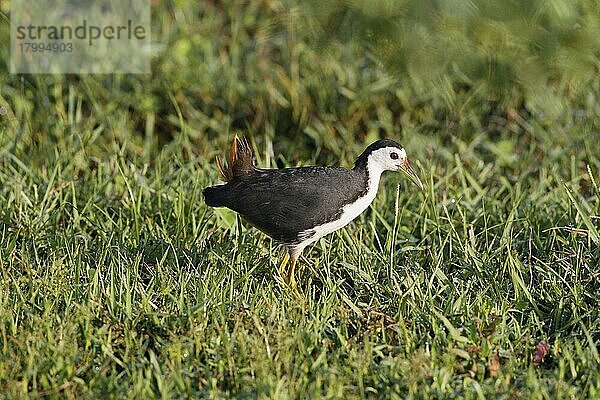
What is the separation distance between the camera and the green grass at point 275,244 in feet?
11.8

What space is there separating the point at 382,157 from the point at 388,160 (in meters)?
0.03

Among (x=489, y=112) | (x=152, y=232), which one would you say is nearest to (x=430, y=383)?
(x=152, y=232)

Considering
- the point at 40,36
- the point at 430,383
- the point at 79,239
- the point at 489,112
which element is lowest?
the point at 430,383

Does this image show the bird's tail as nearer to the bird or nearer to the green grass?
the bird

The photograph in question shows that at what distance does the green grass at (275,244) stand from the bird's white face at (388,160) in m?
0.30

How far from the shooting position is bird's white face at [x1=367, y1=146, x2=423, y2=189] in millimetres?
4422

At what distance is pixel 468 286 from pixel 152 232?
1.53m

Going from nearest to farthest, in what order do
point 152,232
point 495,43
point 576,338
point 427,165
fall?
point 576,338
point 152,232
point 495,43
point 427,165

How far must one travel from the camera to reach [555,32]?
4988 millimetres

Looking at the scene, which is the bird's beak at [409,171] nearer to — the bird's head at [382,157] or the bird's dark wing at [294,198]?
the bird's head at [382,157]

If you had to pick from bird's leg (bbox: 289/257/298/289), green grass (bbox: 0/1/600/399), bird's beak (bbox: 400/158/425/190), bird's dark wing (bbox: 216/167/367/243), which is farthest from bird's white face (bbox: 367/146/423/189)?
bird's leg (bbox: 289/257/298/289)

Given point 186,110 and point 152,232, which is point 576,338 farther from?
point 186,110

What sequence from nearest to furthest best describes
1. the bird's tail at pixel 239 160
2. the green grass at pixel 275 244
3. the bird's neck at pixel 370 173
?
the green grass at pixel 275 244
the bird's neck at pixel 370 173
the bird's tail at pixel 239 160

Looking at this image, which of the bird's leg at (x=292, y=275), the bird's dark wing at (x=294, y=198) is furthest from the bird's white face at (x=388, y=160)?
the bird's leg at (x=292, y=275)
